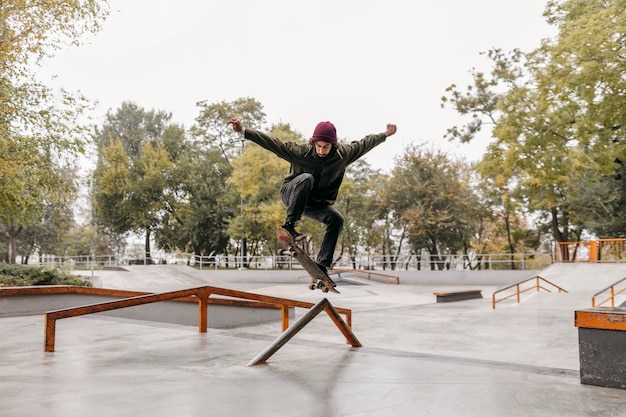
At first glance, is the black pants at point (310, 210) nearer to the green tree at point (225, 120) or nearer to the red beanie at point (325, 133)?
the red beanie at point (325, 133)

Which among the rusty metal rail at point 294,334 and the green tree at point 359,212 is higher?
the green tree at point 359,212

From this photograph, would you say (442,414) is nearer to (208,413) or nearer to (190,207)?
(208,413)

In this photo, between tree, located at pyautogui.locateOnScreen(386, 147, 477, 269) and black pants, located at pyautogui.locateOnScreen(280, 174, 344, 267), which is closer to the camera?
black pants, located at pyautogui.locateOnScreen(280, 174, 344, 267)

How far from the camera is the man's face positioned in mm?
4974

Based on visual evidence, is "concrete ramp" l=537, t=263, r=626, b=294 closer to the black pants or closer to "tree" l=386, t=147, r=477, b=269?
"tree" l=386, t=147, r=477, b=269

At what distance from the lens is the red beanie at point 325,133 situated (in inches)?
195

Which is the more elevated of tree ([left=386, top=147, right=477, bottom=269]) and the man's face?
tree ([left=386, top=147, right=477, bottom=269])

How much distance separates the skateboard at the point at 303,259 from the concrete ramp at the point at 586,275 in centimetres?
1761

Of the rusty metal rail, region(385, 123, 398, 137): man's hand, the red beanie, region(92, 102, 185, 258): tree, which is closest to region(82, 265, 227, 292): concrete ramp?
region(92, 102, 185, 258): tree

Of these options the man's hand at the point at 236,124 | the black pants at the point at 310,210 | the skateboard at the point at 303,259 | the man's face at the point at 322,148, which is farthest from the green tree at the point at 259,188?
the man's hand at the point at 236,124

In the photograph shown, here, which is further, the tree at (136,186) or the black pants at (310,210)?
the tree at (136,186)

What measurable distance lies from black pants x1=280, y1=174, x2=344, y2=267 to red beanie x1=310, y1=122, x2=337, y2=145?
429 mm

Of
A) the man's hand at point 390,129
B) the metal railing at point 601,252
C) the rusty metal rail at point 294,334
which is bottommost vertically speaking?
the rusty metal rail at point 294,334

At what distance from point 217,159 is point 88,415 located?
137ft
